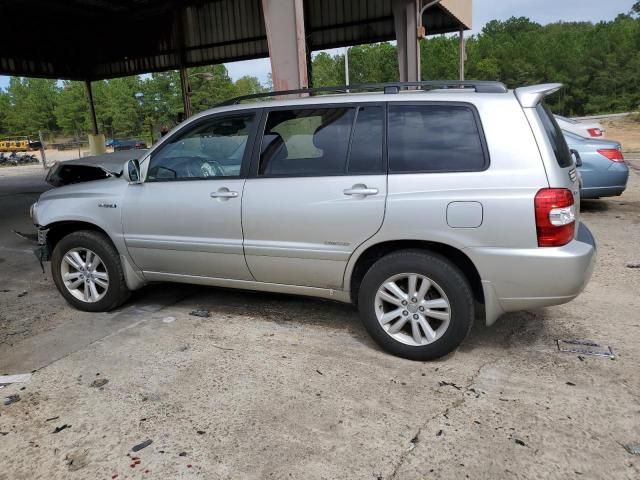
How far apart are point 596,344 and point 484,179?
1.58 m

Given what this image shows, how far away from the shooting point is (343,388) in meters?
3.16

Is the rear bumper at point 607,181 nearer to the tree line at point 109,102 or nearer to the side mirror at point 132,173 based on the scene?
the side mirror at point 132,173

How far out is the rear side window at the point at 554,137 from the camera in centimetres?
320

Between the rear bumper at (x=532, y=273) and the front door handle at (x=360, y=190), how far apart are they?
2.38ft

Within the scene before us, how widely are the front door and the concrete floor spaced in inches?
23.3

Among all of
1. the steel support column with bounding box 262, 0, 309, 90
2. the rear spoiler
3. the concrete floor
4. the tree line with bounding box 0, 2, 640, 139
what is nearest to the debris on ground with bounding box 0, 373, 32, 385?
the concrete floor

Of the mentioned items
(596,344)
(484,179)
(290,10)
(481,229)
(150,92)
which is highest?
(150,92)

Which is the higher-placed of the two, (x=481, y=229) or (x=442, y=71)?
(x=442, y=71)

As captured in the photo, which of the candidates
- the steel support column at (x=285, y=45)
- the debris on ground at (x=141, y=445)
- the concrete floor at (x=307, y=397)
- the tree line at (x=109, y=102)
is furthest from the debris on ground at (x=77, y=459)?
the tree line at (x=109, y=102)

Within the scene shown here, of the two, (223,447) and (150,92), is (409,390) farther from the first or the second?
(150,92)

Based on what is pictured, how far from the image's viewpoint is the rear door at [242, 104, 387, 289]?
11.3 feet

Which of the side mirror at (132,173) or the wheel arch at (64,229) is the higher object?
the side mirror at (132,173)

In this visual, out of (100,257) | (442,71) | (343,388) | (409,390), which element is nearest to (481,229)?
(409,390)

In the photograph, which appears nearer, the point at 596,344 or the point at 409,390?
the point at 409,390
